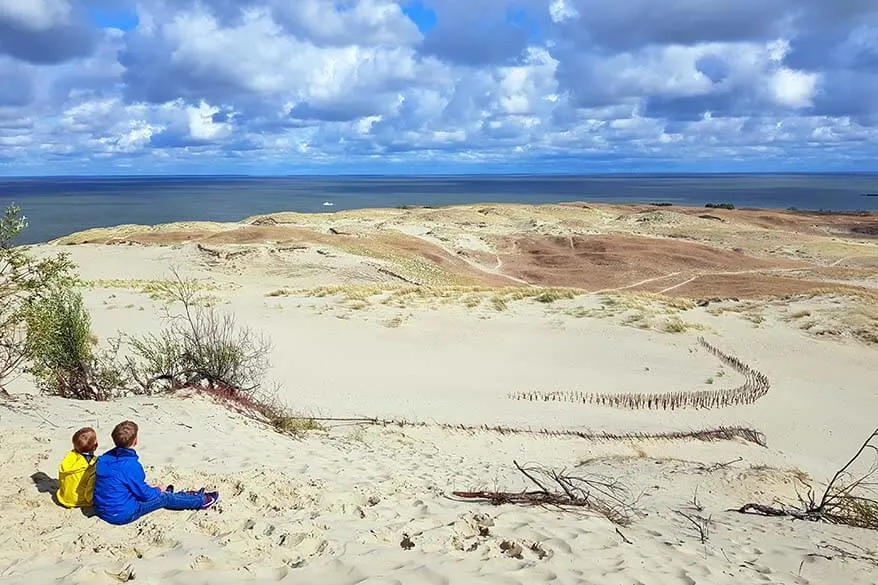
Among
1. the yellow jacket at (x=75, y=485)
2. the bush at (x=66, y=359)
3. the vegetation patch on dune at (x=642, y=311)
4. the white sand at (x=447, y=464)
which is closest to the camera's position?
the white sand at (x=447, y=464)

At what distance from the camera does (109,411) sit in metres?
8.63

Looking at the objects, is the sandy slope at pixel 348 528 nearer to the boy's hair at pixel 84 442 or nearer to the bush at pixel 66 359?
the boy's hair at pixel 84 442

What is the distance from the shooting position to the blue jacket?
538 cm

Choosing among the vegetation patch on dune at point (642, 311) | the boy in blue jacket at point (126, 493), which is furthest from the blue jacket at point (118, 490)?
the vegetation patch on dune at point (642, 311)

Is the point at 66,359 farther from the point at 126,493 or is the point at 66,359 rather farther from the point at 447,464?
the point at 447,464

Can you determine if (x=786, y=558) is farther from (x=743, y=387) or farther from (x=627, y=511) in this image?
(x=743, y=387)

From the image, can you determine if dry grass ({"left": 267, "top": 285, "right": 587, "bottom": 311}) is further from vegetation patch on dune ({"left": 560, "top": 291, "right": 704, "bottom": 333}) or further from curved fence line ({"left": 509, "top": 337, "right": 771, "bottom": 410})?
A: curved fence line ({"left": 509, "top": 337, "right": 771, "bottom": 410})

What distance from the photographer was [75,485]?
555 centimetres

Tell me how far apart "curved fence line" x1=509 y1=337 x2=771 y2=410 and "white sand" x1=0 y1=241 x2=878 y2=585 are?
305 millimetres

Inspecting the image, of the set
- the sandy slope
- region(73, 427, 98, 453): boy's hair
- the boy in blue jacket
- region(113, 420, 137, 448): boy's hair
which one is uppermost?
region(113, 420, 137, 448): boy's hair

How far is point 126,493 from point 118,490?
0.07 m

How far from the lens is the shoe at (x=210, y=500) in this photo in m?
5.75

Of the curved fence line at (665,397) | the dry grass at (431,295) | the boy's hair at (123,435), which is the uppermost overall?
the boy's hair at (123,435)

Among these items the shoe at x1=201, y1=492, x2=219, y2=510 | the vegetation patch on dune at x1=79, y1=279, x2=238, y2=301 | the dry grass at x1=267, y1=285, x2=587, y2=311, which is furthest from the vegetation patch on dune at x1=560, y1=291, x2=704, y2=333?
the shoe at x1=201, y1=492, x2=219, y2=510
